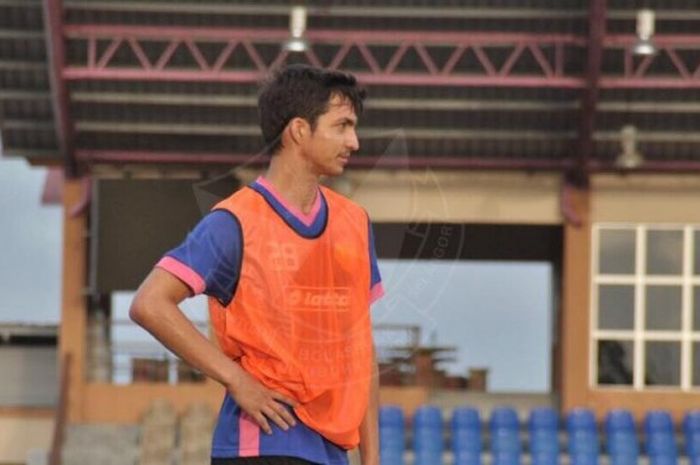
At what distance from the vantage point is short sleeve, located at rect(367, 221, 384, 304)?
5559 millimetres

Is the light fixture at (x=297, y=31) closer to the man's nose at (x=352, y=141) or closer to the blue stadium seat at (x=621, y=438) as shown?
the blue stadium seat at (x=621, y=438)

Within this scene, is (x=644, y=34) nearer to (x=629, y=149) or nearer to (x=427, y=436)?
(x=629, y=149)

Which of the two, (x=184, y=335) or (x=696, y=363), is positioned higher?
(x=696, y=363)

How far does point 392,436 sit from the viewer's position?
2445cm

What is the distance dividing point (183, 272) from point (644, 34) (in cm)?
1796

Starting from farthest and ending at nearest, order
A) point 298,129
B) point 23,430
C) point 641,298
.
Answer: point 23,430
point 641,298
point 298,129

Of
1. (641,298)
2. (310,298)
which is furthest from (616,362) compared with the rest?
(310,298)

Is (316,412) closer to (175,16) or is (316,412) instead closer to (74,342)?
(175,16)

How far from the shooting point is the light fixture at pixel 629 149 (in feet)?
81.8

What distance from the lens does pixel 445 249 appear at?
6.16 m

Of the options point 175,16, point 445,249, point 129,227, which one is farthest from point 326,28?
point 445,249

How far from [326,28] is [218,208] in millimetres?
18623

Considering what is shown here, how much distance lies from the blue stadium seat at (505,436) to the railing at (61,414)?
5.03 meters

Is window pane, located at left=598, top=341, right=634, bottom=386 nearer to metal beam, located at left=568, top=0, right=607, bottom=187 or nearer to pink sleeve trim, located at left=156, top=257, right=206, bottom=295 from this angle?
metal beam, located at left=568, top=0, right=607, bottom=187
